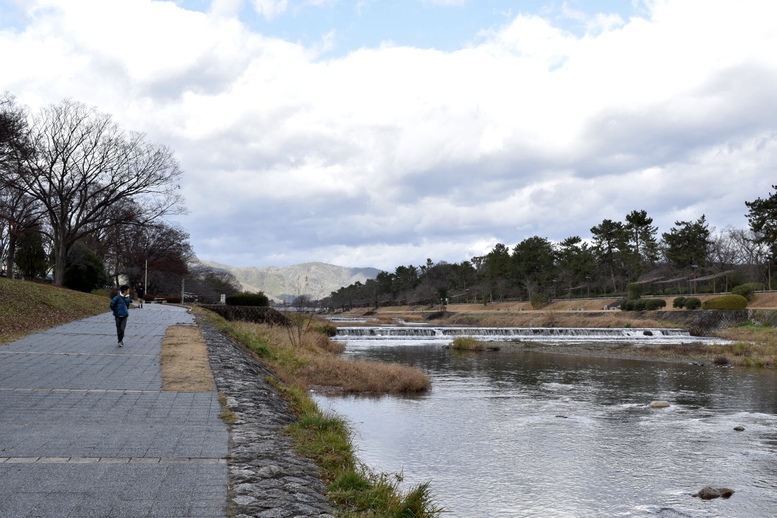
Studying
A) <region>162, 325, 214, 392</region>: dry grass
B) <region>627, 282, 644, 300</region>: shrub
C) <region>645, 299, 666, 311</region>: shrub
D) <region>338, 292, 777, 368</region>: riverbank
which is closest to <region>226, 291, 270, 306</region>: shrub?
<region>338, 292, 777, 368</region>: riverbank

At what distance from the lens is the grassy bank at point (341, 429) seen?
5184 mm

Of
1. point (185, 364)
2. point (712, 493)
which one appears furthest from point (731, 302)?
point (185, 364)

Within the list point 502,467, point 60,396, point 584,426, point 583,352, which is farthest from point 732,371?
point 60,396

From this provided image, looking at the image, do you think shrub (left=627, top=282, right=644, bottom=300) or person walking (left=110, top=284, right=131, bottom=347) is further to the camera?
shrub (left=627, top=282, right=644, bottom=300)

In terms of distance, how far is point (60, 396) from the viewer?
832cm

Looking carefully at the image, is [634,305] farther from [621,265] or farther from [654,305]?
[621,265]

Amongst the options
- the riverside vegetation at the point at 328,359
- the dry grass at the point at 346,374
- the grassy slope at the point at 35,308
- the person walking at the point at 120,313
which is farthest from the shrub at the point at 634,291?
the person walking at the point at 120,313

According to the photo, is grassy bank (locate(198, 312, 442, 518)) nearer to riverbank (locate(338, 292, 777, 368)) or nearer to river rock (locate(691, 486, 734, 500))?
river rock (locate(691, 486, 734, 500))

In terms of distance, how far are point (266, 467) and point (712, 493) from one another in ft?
20.3

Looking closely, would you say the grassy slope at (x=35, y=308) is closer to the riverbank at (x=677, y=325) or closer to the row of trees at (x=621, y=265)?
the riverbank at (x=677, y=325)

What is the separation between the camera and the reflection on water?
8.02 meters

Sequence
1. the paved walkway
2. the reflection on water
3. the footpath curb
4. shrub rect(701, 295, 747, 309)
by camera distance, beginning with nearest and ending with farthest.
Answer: the paved walkway, the footpath curb, the reflection on water, shrub rect(701, 295, 747, 309)

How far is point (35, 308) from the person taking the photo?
22.2 metres

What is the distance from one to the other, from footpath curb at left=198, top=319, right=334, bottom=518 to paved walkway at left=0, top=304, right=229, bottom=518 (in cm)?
13
